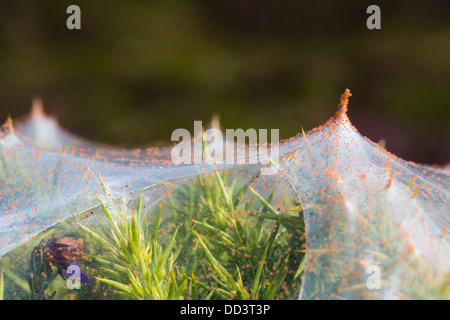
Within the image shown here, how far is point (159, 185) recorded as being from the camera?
924 mm

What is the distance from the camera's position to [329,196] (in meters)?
0.70

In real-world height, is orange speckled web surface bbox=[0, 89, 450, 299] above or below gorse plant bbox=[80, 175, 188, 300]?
above

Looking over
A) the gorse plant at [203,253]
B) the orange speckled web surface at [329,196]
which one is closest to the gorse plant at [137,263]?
the gorse plant at [203,253]

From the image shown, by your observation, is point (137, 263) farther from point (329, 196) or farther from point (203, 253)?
point (329, 196)

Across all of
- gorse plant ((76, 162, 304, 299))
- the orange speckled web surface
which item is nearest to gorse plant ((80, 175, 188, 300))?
gorse plant ((76, 162, 304, 299))

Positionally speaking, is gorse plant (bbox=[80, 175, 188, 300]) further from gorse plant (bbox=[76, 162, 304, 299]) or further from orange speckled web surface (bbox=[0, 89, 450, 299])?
orange speckled web surface (bbox=[0, 89, 450, 299])

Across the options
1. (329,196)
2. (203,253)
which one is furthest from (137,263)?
(329,196)

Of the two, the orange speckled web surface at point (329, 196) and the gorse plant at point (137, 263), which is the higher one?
the orange speckled web surface at point (329, 196)

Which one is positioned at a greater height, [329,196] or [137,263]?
[329,196]

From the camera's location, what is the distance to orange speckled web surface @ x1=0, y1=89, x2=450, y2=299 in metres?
0.60

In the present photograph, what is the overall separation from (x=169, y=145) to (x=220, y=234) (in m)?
0.80

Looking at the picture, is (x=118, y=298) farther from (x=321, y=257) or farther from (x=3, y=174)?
(x=3, y=174)

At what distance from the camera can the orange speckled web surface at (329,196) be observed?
602 millimetres

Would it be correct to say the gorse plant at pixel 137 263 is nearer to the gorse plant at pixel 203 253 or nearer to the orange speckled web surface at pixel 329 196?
the gorse plant at pixel 203 253
